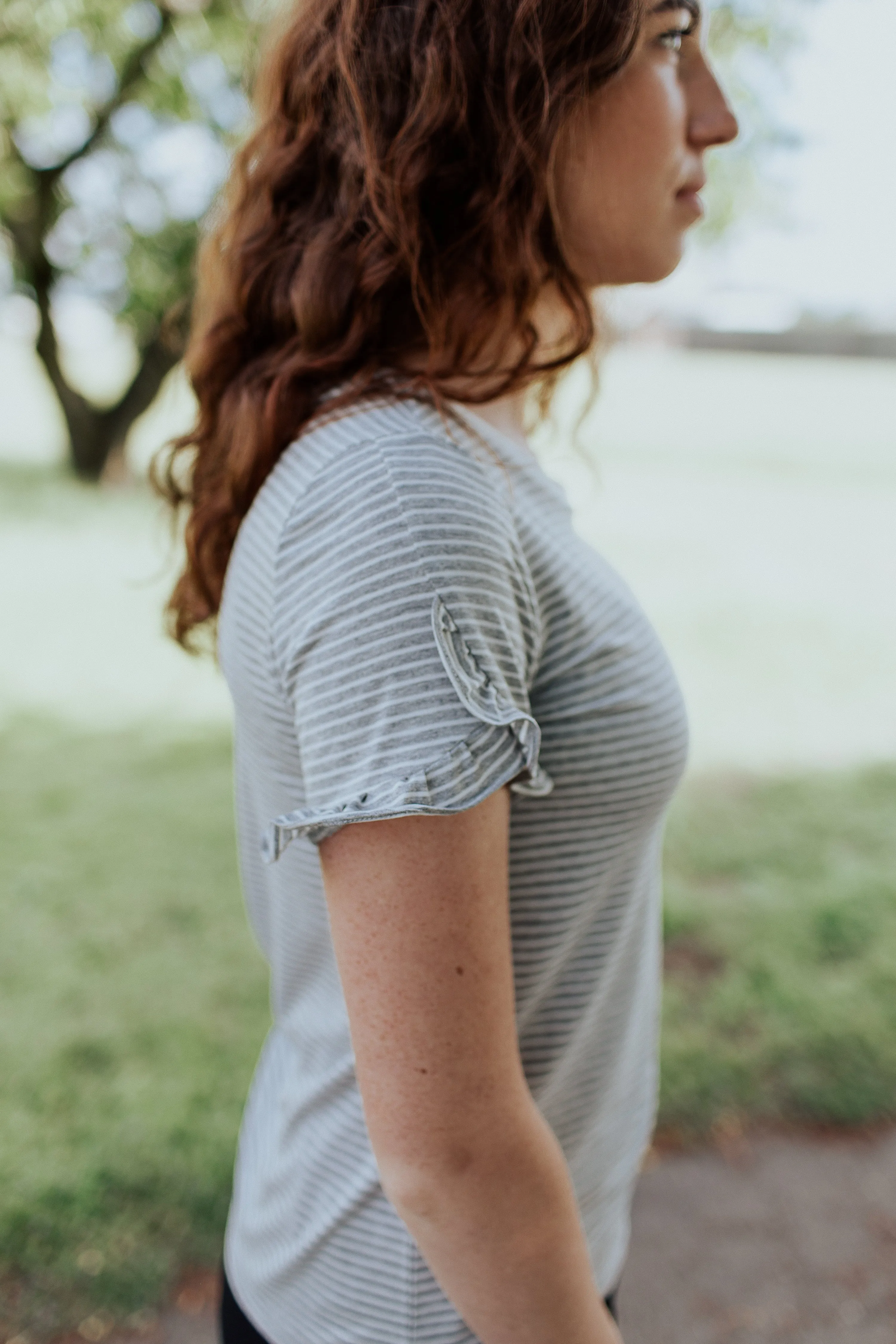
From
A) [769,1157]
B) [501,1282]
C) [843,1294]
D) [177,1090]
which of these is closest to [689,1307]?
[843,1294]

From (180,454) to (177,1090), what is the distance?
6.84 feet

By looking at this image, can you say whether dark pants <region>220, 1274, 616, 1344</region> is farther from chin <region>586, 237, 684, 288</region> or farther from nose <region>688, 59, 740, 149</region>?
nose <region>688, 59, 740, 149</region>

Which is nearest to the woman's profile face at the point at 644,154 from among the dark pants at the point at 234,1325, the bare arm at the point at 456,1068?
the bare arm at the point at 456,1068

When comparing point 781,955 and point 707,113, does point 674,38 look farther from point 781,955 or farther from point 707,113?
point 781,955

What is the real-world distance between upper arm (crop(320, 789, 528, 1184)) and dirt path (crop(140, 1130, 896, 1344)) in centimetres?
182

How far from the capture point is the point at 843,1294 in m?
2.34

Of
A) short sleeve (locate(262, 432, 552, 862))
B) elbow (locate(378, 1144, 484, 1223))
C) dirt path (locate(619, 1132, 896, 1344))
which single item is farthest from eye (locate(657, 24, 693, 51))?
dirt path (locate(619, 1132, 896, 1344))

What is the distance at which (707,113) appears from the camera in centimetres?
105

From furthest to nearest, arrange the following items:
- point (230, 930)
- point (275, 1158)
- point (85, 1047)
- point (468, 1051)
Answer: point (230, 930) < point (85, 1047) < point (275, 1158) < point (468, 1051)

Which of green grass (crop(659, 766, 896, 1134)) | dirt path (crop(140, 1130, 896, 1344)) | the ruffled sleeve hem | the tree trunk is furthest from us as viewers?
the tree trunk

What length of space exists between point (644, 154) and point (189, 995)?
2926mm

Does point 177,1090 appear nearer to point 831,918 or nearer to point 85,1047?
point 85,1047

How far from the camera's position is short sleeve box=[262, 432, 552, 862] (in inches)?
29.6

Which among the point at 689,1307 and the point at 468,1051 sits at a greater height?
the point at 468,1051
